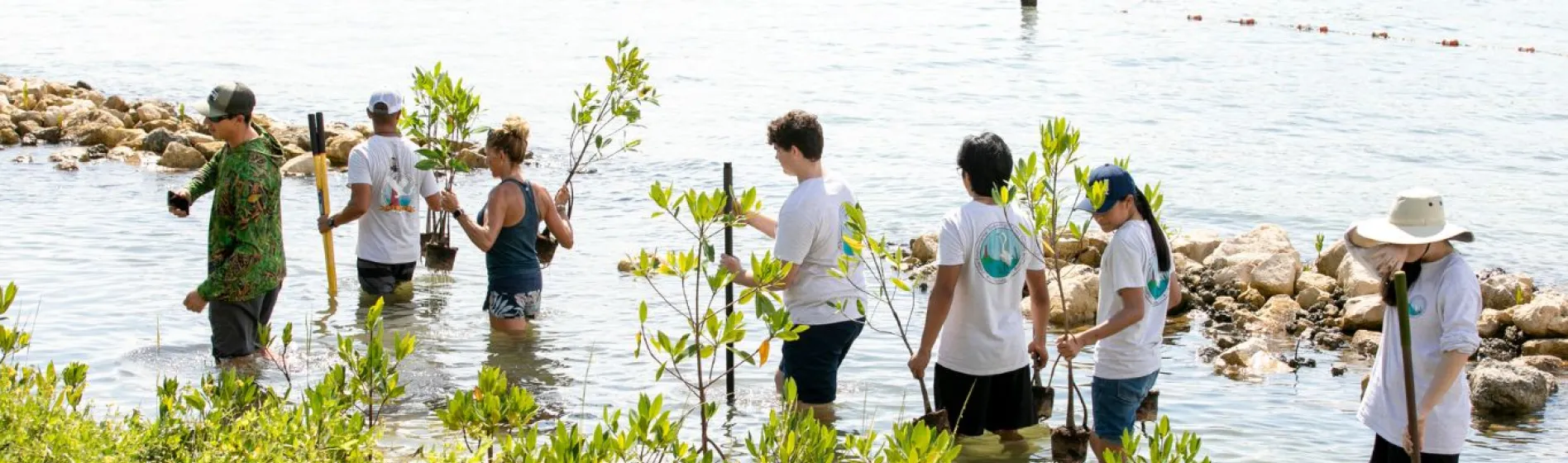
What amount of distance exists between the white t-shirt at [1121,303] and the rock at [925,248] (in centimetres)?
647

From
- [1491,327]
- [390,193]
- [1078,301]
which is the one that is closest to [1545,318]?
[1491,327]

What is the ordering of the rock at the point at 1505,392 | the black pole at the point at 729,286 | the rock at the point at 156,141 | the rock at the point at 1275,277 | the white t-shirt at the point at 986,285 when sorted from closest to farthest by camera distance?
1. the white t-shirt at the point at 986,285
2. the black pole at the point at 729,286
3. the rock at the point at 1505,392
4. the rock at the point at 1275,277
5. the rock at the point at 156,141

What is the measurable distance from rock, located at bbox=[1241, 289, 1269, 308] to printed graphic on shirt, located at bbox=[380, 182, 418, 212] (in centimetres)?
601

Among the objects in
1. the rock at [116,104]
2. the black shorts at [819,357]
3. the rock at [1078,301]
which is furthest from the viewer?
the rock at [116,104]

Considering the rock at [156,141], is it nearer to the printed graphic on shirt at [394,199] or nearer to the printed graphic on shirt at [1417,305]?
the printed graphic on shirt at [394,199]

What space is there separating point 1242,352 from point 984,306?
387cm

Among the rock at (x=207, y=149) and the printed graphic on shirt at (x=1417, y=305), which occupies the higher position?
the printed graphic on shirt at (x=1417, y=305)

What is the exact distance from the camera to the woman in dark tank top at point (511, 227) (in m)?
8.38

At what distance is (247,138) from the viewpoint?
24.6ft

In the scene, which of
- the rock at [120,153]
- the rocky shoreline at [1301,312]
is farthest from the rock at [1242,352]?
the rock at [120,153]

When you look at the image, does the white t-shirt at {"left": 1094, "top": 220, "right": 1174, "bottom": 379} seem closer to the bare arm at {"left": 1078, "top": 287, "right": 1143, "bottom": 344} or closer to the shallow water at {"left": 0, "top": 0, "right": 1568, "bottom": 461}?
the bare arm at {"left": 1078, "top": 287, "right": 1143, "bottom": 344}

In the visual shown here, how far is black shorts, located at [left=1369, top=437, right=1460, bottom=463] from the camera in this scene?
17.9 ft

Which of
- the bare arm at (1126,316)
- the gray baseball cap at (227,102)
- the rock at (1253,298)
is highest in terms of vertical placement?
the gray baseball cap at (227,102)

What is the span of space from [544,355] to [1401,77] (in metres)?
20.6
